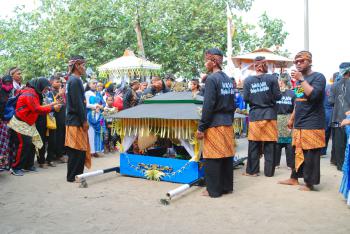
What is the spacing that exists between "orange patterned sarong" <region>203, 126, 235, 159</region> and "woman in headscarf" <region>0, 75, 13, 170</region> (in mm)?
3473

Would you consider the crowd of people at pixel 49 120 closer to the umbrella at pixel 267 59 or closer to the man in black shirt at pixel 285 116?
the man in black shirt at pixel 285 116

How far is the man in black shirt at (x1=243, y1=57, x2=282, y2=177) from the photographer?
586cm

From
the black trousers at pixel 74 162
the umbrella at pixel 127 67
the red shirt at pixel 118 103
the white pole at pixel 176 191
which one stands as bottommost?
the white pole at pixel 176 191

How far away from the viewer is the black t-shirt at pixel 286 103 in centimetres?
651

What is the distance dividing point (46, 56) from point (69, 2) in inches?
119

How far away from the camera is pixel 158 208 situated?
421 cm

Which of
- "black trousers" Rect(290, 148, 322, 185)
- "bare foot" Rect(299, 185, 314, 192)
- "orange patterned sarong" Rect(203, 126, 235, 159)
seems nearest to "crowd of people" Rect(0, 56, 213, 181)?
"orange patterned sarong" Rect(203, 126, 235, 159)

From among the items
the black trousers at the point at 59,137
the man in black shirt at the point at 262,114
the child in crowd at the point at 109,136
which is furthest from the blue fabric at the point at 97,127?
the man in black shirt at the point at 262,114

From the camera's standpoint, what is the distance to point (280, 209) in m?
4.17

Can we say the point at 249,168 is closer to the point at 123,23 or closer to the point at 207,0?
the point at 123,23

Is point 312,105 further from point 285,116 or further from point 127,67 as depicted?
point 127,67

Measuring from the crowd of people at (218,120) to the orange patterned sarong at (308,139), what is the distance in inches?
0.5

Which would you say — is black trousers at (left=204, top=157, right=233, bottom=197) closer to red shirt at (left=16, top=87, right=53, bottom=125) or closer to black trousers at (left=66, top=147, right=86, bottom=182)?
black trousers at (left=66, top=147, right=86, bottom=182)

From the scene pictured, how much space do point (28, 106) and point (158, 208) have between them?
3.10m
